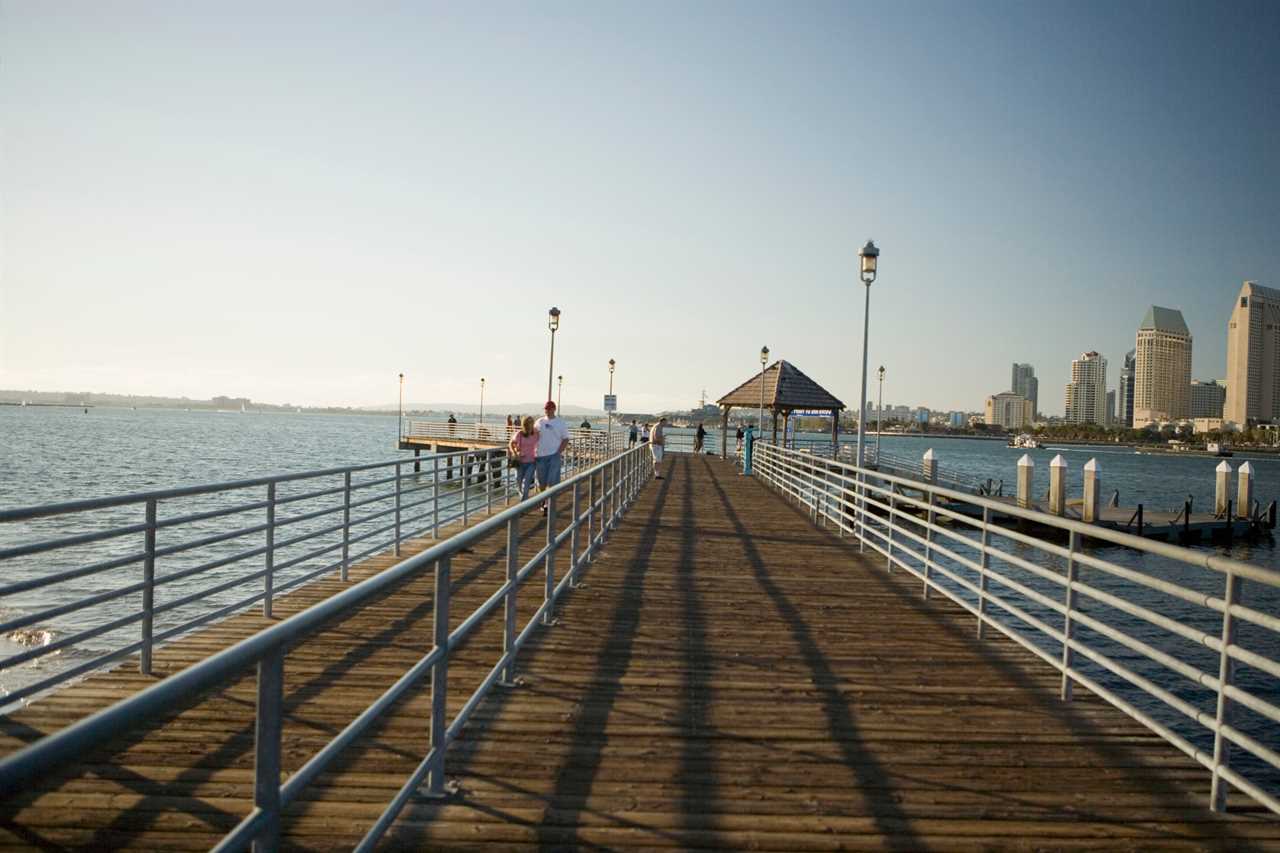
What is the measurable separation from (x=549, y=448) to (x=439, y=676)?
954 centimetres

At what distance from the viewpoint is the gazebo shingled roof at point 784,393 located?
1352 inches

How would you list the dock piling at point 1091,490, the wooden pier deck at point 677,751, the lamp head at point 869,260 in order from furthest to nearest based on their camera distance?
the dock piling at point 1091,490, the lamp head at point 869,260, the wooden pier deck at point 677,751

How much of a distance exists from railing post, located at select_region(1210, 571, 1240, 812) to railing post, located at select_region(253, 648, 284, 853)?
3718mm

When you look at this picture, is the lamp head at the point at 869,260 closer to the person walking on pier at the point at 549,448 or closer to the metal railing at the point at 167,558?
the person walking on pier at the point at 549,448

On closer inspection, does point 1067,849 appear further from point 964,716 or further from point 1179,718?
point 1179,718

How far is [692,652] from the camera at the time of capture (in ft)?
19.2

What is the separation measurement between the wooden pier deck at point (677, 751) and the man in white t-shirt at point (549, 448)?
601 centimetres

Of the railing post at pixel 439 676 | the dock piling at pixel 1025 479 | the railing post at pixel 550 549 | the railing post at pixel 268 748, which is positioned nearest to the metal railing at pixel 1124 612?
the dock piling at pixel 1025 479

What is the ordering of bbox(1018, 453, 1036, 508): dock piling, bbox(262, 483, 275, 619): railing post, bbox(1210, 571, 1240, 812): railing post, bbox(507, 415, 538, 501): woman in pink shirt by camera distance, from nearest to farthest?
bbox(1210, 571, 1240, 812): railing post → bbox(262, 483, 275, 619): railing post → bbox(507, 415, 538, 501): woman in pink shirt → bbox(1018, 453, 1036, 508): dock piling

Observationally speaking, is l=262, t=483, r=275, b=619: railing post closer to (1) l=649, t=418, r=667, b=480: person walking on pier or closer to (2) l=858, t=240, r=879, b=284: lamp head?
(2) l=858, t=240, r=879, b=284: lamp head

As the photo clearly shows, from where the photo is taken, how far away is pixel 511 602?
4.74m

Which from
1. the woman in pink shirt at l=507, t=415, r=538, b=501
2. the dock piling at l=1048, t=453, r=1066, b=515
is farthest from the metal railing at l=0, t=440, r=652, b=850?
the dock piling at l=1048, t=453, r=1066, b=515

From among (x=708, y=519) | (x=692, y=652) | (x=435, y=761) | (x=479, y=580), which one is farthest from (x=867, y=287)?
(x=435, y=761)

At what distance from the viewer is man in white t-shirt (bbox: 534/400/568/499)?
12.8m
